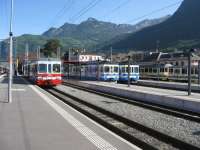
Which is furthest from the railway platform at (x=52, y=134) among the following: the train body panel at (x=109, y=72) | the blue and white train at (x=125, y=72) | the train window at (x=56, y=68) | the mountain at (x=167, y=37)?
the mountain at (x=167, y=37)

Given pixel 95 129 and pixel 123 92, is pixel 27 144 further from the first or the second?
pixel 123 92

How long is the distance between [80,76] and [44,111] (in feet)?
162

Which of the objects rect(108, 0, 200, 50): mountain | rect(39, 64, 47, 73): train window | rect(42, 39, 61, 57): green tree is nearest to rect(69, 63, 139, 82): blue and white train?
rect(39, 64, 47, 73): train window

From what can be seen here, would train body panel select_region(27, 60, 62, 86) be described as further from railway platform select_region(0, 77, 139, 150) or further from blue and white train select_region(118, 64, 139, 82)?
railway platform select_region(0, 77, 139, 150)

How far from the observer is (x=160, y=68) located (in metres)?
77.3

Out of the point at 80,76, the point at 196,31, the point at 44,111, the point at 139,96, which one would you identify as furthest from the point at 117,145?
the point at 196,31

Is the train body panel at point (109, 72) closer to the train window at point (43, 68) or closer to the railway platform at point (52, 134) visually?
the train window at point (43, 68)

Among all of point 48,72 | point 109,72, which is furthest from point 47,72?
point 109,72

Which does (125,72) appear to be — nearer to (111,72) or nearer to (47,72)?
(111,72)

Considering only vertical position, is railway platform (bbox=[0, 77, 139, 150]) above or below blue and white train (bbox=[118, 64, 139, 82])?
below

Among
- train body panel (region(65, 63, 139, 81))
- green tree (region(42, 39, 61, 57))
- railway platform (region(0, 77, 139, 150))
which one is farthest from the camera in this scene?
green tree (region(42, 39, 61, 57))

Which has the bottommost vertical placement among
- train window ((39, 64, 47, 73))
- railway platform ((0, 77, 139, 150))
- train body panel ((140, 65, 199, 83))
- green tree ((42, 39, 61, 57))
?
railway platform ((0, 77, 139, 150))

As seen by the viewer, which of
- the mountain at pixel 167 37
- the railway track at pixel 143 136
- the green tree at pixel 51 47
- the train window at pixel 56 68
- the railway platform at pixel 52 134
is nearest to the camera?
the railway platform at pixel 52 134

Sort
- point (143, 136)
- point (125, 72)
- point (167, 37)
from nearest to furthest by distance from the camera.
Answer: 1. point (143, 136)
2. point (125, 72)
3. point (167, 37)
